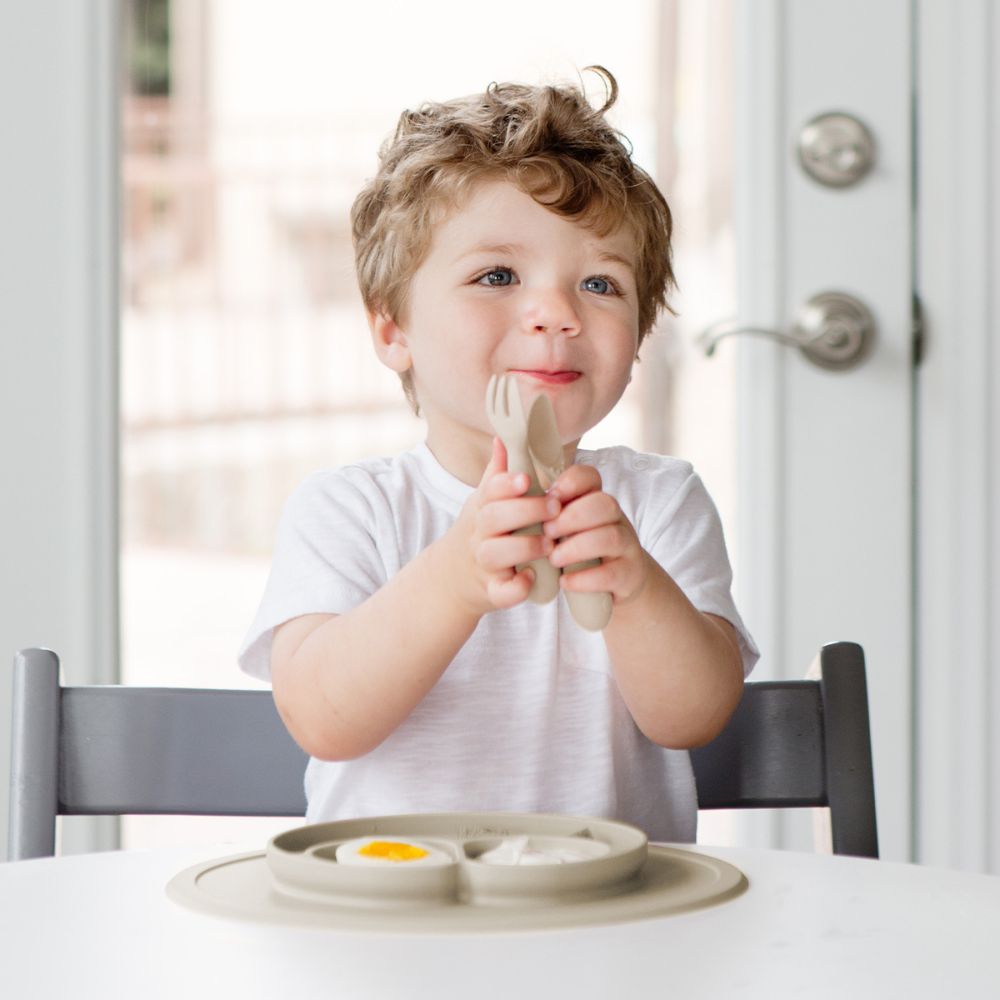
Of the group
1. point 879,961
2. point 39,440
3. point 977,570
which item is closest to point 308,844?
point 879,961

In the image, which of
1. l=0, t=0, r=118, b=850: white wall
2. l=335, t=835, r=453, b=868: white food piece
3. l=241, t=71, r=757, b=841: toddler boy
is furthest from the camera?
l=0, t=0, r=118, b=850: white wall

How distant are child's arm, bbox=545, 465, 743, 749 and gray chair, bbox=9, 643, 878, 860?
60mm

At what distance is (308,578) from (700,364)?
0.74 metres

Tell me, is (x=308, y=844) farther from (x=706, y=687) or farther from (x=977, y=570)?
(x=977, y=570)

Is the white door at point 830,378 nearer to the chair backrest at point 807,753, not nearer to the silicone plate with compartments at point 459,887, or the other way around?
the chair backrest at point 807,753

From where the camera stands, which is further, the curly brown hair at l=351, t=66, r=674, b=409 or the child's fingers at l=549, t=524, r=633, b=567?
the curly brown hair at l=351, t=66, r=674, b=409

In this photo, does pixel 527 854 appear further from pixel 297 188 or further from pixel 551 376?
pixel 297 188

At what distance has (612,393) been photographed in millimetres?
909

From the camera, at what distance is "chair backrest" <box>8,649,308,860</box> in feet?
2.82

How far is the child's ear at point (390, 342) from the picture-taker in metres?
1.00

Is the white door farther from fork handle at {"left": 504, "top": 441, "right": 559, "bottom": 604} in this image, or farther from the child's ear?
fork handle at {"left": 504, "top": 441, "right": 559, "bottom": 604}

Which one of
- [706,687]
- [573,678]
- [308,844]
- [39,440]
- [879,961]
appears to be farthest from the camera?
[39,440]

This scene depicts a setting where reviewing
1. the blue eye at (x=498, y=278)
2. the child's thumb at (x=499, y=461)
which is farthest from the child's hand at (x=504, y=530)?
the blue eye at (x=498, y=278)

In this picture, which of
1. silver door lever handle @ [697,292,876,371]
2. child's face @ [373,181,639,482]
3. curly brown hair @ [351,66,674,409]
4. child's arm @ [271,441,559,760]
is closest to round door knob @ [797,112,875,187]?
silver door lever handle @ [697,292,876,371]
